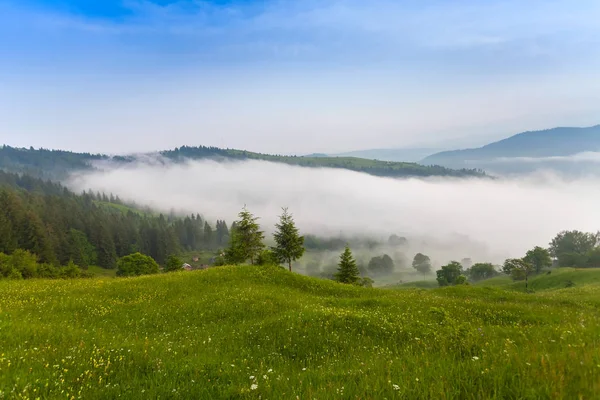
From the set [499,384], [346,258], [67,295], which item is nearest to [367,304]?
[499,384]

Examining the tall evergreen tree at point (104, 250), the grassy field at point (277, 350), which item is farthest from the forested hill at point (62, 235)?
the grassy field at point (277, 350)

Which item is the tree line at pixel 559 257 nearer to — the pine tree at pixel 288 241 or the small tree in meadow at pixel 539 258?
the small tree in meadow at pixel 539 258

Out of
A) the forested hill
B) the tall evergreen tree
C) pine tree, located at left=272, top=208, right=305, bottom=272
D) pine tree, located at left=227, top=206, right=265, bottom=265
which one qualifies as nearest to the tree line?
pine tree, located at left=272, top=208, right=305, bottom=272

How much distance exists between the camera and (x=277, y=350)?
989cm

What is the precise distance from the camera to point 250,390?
225 inches

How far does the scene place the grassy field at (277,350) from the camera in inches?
190

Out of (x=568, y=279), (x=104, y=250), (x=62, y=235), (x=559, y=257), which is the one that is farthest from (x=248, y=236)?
(x=559, y=257)

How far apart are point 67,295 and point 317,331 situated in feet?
57.5

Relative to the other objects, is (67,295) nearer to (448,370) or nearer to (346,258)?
(448,370)

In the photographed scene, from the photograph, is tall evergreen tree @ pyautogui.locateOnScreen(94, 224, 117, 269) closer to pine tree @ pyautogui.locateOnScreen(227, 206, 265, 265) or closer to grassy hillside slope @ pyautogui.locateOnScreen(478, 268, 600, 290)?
pine tree @ pyautogui.locateOnScreen(227, 206, 265, 265)

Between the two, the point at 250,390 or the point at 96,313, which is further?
the point at 96,313

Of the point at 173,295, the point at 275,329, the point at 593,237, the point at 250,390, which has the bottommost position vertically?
the point at 593,237

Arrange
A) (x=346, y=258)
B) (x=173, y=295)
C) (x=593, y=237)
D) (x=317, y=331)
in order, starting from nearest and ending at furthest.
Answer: (x=317, y=331), (x=173, y=295), (x=346, y=258), (x=593, y=237)

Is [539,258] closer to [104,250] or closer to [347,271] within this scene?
[347,271]
